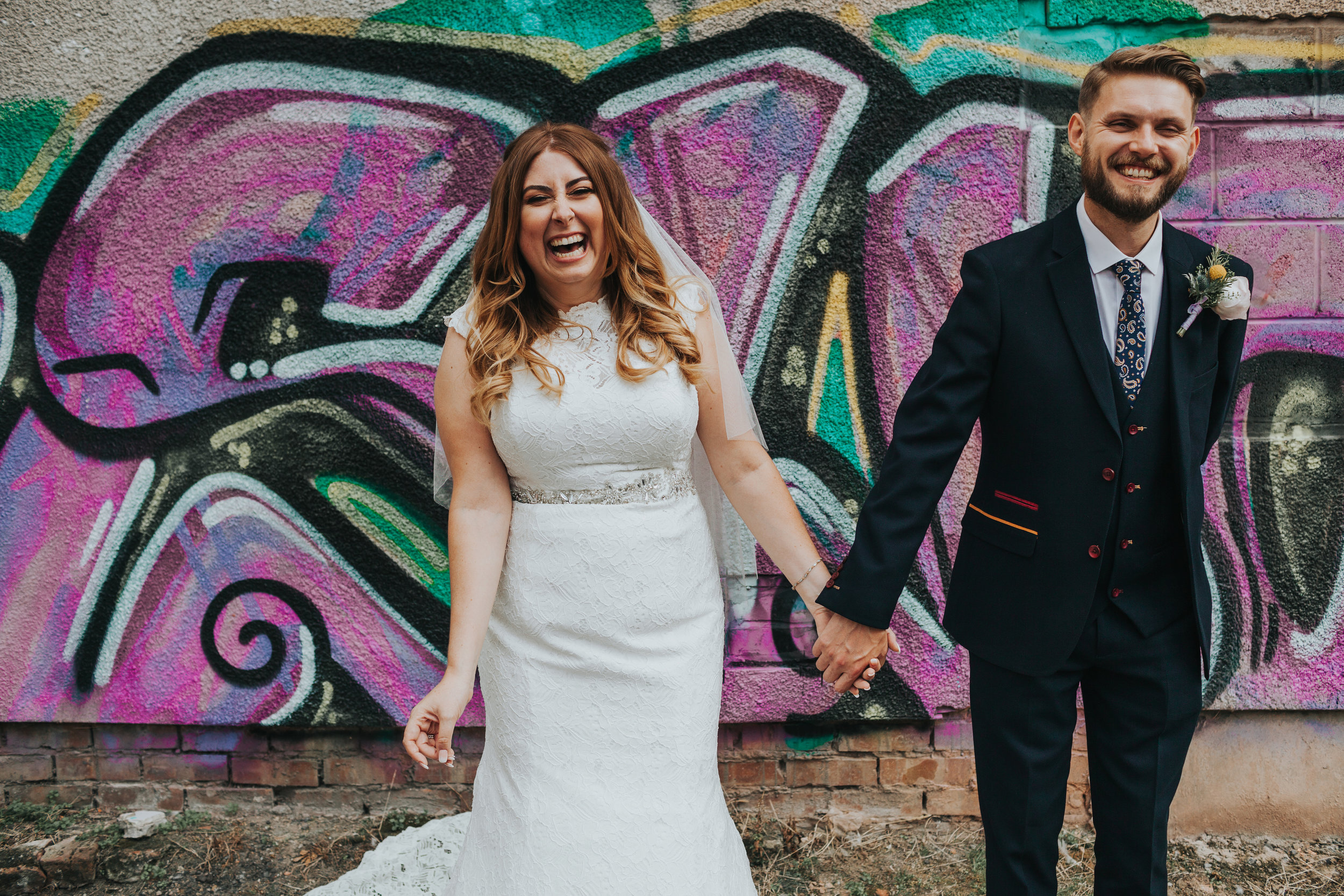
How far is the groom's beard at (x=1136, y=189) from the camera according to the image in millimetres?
1901

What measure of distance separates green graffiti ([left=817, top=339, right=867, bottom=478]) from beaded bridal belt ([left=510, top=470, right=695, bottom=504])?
40.6 inches

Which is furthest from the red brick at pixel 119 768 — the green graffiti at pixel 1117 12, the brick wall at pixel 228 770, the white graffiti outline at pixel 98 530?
the green graffiti at pixel 1117 12

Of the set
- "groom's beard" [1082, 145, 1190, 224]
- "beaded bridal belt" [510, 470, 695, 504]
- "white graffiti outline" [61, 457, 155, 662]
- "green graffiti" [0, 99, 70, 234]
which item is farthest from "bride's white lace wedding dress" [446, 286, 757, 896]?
"green graffiti" [0, 99, 70, 234]

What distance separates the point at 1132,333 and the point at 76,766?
3665mm

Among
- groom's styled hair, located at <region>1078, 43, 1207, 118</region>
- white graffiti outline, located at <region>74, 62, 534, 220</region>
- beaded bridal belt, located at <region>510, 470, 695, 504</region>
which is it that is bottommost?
beaded bridal belt, located at <region>510, 470, 695, 504</region>

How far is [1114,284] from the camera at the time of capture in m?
1.99

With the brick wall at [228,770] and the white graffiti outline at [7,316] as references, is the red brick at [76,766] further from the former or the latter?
the white graffiti outline at [7,316]

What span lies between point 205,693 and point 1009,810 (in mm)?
2669

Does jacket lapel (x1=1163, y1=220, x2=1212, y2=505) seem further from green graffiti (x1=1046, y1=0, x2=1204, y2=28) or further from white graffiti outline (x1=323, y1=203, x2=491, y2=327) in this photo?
white graffiti outline (x1=323, y1=203, x2=491, y2=327)

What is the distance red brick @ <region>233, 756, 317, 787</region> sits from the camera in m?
3.39

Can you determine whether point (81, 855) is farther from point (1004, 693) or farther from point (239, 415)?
point (1004, 693)

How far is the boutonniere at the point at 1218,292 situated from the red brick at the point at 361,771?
9.35ft

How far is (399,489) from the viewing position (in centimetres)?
324

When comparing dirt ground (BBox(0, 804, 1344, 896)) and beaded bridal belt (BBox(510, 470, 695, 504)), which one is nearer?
beaded bridal belt (BBox(510, 470, 695, 504))
